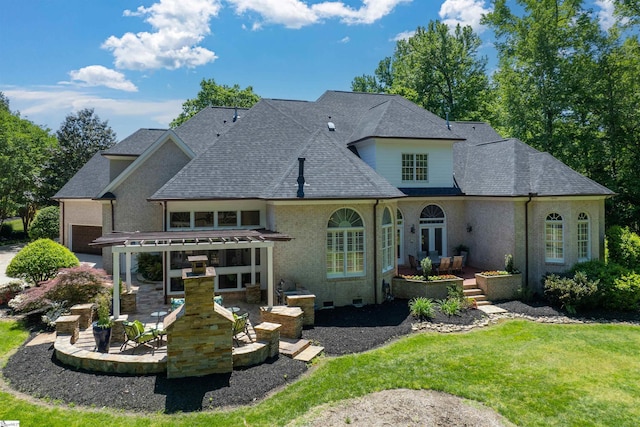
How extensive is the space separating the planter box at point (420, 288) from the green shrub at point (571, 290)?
13.1 ft

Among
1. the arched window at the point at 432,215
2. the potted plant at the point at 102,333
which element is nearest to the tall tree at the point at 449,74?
the arched window at the point at 432,215

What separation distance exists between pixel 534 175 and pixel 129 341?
18532mm

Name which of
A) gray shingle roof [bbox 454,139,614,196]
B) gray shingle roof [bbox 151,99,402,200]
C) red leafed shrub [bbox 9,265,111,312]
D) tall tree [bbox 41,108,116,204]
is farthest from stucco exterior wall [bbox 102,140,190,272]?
tall tree [bbox 41,108,116,204]

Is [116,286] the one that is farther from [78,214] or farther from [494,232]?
[78,214]

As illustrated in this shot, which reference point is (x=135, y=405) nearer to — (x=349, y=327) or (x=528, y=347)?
(x=349, y=327)

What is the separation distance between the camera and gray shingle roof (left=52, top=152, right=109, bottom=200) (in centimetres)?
2511

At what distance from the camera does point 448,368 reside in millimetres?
9609

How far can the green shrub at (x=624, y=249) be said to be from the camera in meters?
17.5

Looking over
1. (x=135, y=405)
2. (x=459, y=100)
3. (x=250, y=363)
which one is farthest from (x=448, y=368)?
(x=459, y=100)

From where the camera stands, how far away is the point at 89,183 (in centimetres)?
2622

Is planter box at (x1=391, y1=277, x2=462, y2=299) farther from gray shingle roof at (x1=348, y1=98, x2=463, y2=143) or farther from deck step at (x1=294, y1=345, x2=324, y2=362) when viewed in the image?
gray shingle roof at (x1=348, y1=98, x2=463, y2=143)

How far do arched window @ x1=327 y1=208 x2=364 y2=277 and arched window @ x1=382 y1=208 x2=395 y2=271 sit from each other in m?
1.28

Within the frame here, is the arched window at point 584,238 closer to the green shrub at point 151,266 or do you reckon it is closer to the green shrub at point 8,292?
the green shrub at point 151,266

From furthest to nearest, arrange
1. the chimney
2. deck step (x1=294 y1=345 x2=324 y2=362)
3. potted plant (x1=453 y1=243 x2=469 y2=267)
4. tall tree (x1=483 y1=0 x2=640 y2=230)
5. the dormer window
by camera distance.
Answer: tall tree (x1=483 y1=0 x2=640 y2=230)
potted plant (x1=453 y1=243 x2=469 y2=267)
the dormer window
the chimney
deck step (x1=294 y1=345 x2=324 y2=362)
